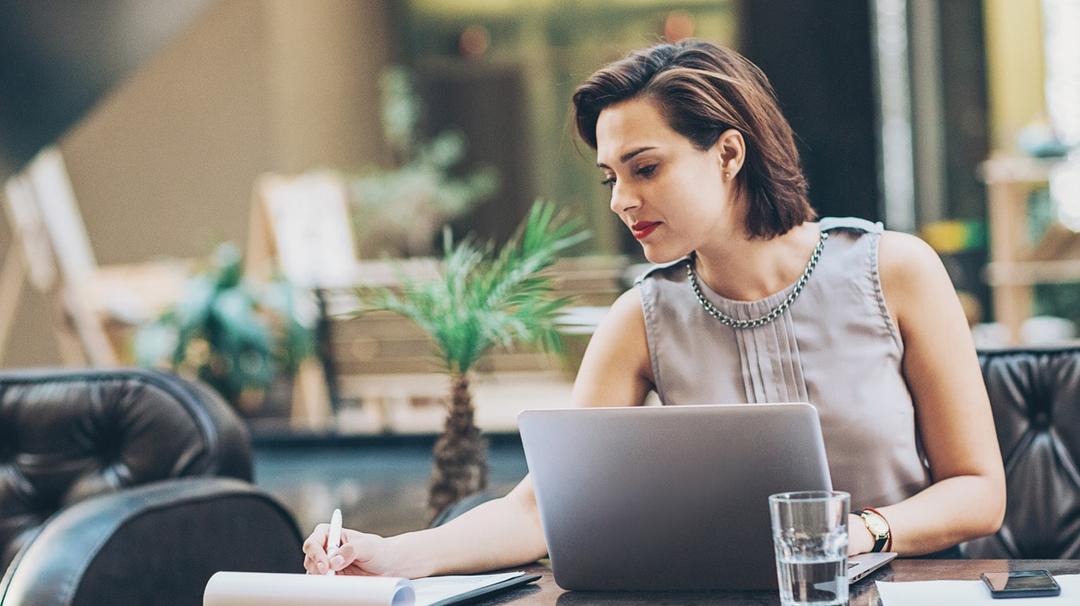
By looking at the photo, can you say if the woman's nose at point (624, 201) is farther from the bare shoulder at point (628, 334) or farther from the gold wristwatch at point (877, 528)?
the gold wristwatch at point (877, 528)

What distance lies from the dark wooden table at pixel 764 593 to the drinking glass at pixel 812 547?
0.12m

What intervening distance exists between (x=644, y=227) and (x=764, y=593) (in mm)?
483

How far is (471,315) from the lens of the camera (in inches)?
100

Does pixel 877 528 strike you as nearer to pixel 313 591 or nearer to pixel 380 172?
pixel 313 591

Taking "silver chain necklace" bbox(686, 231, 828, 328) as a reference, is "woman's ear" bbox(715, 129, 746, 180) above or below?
above

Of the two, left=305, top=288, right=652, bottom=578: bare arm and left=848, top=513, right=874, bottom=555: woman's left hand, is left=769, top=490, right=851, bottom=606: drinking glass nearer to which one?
left=848, top=513, right=874, bottom=555: woman's left hand

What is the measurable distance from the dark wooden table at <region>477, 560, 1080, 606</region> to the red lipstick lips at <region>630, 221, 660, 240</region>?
43cm

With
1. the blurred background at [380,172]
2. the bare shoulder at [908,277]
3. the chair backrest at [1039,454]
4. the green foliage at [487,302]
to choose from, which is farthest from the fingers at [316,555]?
the blurred background at [380,172]

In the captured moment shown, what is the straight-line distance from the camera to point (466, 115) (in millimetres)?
8820

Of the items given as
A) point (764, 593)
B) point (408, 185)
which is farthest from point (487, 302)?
point (408, 185)

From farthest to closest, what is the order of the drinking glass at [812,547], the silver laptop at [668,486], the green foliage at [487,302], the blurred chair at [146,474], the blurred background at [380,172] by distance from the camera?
the blurred background at [380,172] → the green foliage at [487,302] → the blurred chair at [146,474] → the silver laptop at [668,486] → the drinking glass at [812,547]

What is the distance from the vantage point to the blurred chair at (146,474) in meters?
2.12

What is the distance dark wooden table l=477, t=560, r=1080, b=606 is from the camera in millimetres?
1196

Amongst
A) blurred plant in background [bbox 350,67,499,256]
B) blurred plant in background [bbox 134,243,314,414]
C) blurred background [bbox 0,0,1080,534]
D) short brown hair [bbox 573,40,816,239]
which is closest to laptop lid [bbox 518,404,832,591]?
short brown hair [bbox 573,40,816,239]
